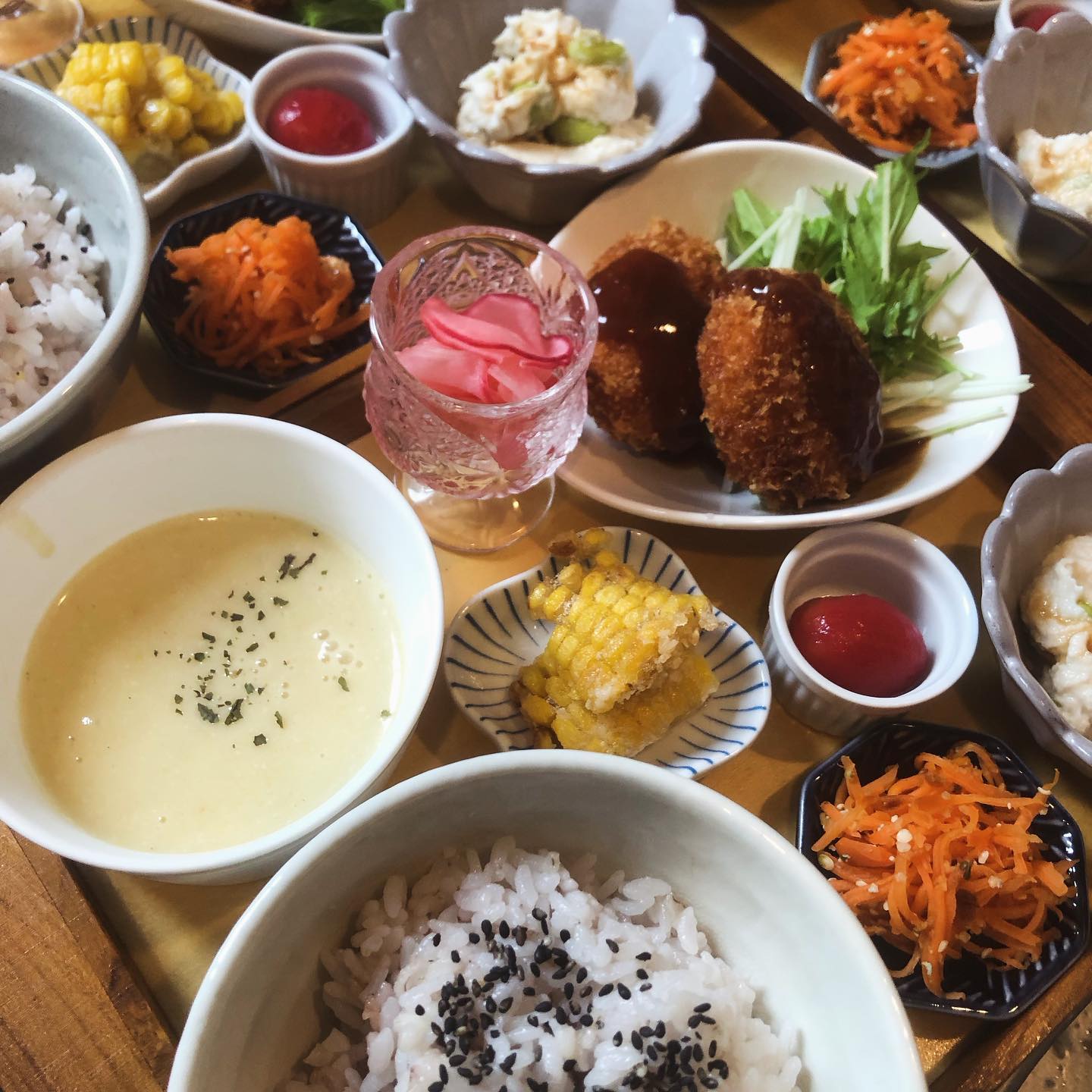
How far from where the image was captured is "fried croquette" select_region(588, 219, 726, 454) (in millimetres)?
1437

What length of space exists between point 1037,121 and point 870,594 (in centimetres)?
119

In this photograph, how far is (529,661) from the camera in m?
1.28

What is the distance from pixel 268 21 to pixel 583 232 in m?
0.79

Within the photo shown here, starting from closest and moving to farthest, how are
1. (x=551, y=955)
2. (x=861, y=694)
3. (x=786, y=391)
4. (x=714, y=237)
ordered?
(x=551, y=955) → (x=861, y=694) → (x=786, y=391) → (x=714, y=237)

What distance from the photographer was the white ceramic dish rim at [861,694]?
120 cm

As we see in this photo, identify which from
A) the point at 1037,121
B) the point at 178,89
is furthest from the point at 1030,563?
the point at 178,89

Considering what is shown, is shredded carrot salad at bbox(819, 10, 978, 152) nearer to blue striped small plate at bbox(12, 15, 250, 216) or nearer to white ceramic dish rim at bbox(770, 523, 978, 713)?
white ceramic dish rim at bbox(770, 523, 978, 713)

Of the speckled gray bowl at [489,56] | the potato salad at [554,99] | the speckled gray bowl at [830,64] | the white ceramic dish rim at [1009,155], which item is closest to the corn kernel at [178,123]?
the speckled gray bowl at [489,56]

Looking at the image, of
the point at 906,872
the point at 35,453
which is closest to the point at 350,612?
the point at 35,453

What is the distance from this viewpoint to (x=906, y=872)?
1130 millimetres

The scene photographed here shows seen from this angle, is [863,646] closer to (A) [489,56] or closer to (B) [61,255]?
(B) [61,255]

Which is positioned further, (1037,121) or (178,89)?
(1037,121)

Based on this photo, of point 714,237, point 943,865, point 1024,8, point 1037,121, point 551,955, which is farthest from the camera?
point 1024,8

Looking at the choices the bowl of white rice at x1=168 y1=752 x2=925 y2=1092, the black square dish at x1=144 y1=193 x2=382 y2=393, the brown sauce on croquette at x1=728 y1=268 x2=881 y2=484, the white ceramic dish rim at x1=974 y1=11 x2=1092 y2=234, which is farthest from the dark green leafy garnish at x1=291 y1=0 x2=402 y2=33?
the bowl of white rice at x1=168 y1=752 x2=925 y2=1092
